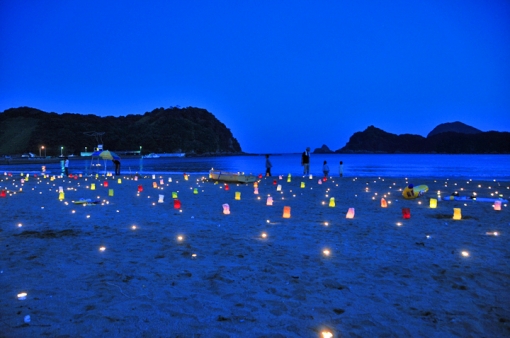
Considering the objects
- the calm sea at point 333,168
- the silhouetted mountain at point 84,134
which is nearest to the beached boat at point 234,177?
the calm sea at point 333,168

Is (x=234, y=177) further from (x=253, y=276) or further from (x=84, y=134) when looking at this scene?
(x=84, y=134)

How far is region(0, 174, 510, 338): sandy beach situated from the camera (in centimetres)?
373

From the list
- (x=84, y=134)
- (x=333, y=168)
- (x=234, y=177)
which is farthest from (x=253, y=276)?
(x=84, y=134)

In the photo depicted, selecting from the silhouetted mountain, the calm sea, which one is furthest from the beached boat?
the silhouetted mountain

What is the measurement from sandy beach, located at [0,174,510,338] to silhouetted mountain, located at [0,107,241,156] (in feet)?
424

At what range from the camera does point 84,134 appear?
133 metres

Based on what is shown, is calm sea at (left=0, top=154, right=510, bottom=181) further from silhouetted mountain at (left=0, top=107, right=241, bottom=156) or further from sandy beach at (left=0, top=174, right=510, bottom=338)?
silhouetted mountain at (left=0, top=107, right=241, bottom=156)

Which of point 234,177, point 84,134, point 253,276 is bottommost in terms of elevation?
point 253,276

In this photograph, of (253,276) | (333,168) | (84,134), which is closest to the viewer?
(253,276)

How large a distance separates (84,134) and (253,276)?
5665 inches

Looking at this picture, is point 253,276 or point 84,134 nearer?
point 253,276

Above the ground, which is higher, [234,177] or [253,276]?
[234,177]

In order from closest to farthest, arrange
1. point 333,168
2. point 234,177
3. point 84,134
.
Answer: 1. point 234,177
2. point 333,168
3. point 84,134

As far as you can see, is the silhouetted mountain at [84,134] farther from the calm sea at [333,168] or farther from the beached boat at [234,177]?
the beached boat at [234,177]
